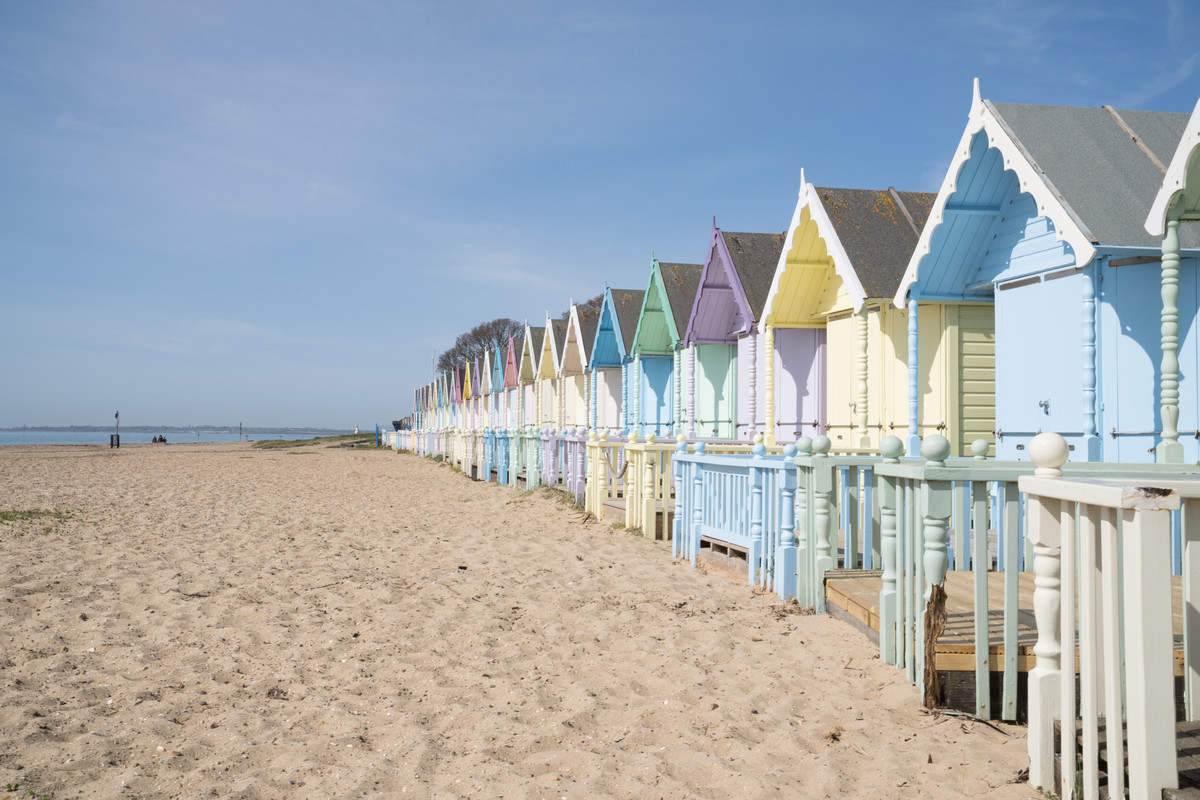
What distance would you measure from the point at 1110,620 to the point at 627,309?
54.9 feet

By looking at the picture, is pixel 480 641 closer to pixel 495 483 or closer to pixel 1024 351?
pixel 1024 351

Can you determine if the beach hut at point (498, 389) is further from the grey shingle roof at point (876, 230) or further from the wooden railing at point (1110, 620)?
the wooden railing at point (1110, 620)

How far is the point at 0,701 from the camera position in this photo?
4.46 m

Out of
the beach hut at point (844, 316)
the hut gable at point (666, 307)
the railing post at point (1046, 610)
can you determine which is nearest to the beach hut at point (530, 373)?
the hut gable at point (666, 307)

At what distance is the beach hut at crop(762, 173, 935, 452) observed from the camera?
1014 cm

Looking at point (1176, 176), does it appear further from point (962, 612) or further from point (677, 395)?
point (677, 395)

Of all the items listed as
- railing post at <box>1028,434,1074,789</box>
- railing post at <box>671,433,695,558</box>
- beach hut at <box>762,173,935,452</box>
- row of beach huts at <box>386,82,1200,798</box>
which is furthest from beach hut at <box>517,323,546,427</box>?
railing post at <box>1028,434,1074,789</box>

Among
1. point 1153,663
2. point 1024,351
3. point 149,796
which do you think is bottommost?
point 149,796

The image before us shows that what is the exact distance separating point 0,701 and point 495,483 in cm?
1757

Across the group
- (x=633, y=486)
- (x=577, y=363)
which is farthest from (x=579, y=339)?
(x=633, y=486)

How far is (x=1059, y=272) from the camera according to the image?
771 centimetres

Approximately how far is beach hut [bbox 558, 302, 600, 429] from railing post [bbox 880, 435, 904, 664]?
53.7 ft

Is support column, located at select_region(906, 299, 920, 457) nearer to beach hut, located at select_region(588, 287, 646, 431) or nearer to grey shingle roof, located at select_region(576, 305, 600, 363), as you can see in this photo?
beach hut, located at select_region(588, 287, 646, 431)

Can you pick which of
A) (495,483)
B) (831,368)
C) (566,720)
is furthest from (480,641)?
(495,483)
